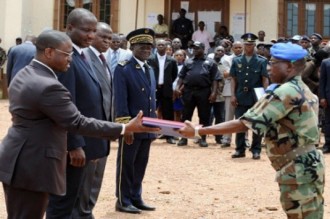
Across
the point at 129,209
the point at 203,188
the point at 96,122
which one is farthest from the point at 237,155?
the point at 96,122

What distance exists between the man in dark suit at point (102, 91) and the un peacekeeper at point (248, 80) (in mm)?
5242

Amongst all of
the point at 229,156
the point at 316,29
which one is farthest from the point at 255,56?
the point at 316,29

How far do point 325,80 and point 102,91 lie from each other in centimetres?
730

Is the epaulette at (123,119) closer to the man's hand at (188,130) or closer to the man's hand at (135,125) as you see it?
the man's hand at (188,130)

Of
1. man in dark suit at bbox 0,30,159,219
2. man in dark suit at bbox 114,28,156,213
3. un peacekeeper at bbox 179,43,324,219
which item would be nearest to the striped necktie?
man in dark suit at bbox 114,28,156,213

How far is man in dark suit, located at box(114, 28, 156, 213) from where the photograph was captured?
7.39 meters

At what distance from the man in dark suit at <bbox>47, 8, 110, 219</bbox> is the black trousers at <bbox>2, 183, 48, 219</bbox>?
0.77m

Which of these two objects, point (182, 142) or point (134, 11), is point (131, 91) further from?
point (134, 11)

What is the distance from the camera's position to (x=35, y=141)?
4527mm

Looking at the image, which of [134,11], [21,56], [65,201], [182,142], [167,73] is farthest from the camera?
[134,11]

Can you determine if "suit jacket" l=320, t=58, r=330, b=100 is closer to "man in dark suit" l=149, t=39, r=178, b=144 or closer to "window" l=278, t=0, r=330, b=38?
"man in dark suit" l=149, t=39, r=178, b=144

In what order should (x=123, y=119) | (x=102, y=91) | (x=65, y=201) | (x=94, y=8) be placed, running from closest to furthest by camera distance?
(x=65, y=201) < (x=102, y=91) < (x=123, y=119) < (x=94, y=8)

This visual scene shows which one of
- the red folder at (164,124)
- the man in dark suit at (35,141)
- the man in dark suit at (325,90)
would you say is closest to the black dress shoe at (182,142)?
the man in dark suit at (325,90)

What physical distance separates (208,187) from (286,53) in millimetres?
4445
